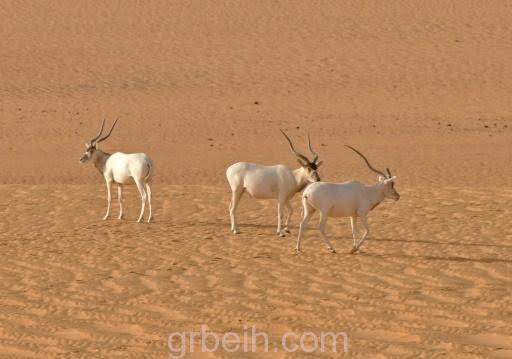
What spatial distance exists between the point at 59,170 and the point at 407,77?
12.8m

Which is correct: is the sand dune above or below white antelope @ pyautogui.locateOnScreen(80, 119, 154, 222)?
below

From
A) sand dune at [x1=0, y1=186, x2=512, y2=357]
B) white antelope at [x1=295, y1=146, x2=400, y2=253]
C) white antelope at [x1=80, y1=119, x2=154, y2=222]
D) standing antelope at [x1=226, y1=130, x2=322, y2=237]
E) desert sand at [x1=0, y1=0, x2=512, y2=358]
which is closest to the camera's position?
sand dune at [x1=0, y1=186, x2=512, y2=357]

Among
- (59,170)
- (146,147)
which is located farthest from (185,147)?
(59,170)

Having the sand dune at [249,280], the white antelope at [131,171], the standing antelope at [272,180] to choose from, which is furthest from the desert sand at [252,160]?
the standing antelope at [272,180]

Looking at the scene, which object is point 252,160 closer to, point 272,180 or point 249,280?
point 272,180

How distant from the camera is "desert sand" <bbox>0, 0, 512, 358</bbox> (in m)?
9.27

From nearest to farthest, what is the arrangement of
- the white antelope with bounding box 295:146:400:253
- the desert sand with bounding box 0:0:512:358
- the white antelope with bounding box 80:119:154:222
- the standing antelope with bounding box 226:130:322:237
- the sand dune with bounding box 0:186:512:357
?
the sand dune with bounding box 0:186:512:357 < the desert sand with bounding box 0:0:512:358 < the white antelope with bounding box 295:146:400:253 < the standing antelope with bounding box 226:130:322:237 < the white antelope with bounding box 80:119:154:222

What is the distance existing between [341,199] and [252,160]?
11934 millimetres

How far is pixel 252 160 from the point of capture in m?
23.9

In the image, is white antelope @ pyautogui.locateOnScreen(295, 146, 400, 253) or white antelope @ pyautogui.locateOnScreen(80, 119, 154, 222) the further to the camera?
white antelope @ pyautogui.locateOnScreen(80, 119, 154, 222)

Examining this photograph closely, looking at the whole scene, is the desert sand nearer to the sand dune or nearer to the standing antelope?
the sand dune

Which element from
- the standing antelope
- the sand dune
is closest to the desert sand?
the sand dune

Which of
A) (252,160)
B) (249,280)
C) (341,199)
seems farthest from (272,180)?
(252,160)

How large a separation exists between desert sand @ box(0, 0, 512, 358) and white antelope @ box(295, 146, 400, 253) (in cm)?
Answer: 42
